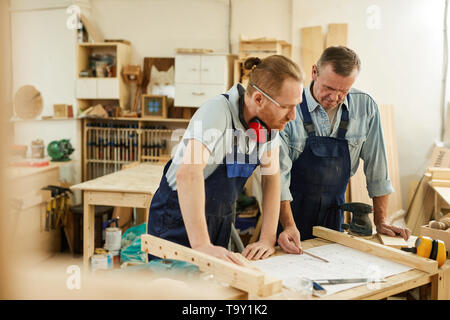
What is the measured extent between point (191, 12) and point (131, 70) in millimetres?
1043

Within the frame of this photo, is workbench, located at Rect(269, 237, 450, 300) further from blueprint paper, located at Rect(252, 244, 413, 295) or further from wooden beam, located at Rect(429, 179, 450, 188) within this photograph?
wooden beam, located at Rect(429, 179, 450, 188)

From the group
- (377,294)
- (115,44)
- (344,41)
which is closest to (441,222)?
(377,294)

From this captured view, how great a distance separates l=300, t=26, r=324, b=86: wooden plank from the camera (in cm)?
454

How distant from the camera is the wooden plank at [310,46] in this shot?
14.9ft

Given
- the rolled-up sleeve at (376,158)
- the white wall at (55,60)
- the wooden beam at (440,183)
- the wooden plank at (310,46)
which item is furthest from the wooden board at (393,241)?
the white wall at (55,60)

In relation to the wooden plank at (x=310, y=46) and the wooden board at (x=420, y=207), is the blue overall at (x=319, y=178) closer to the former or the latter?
the wooden board at (x=420, y=207)

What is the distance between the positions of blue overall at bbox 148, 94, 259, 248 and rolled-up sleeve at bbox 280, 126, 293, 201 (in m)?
0.20

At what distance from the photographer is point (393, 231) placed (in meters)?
1.74

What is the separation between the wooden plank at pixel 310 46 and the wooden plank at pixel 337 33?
95mm

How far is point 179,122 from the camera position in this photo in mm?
5484

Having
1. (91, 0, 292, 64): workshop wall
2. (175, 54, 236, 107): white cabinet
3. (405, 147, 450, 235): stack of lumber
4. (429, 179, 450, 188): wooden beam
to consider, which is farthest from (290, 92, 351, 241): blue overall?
(91, 0, 292, 64): workshop wall

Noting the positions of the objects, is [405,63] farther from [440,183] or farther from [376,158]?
[376,158]

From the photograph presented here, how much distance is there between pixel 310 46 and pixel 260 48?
0.53 m

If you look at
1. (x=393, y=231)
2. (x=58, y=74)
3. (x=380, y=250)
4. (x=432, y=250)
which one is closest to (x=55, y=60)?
(x=58, y=74)
